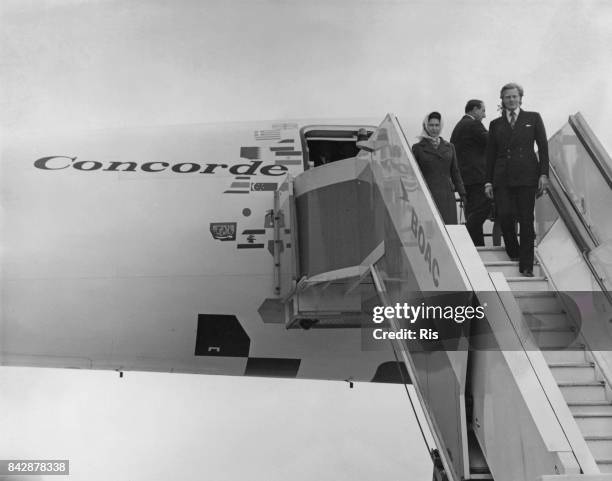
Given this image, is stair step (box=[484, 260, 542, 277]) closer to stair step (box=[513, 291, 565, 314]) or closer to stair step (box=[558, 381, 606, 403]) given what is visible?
stair step (box=[513, 291, 565, 314])

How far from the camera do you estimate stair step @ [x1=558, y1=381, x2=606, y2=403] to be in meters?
6.67

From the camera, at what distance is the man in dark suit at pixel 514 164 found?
8.20m

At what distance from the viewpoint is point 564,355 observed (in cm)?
716

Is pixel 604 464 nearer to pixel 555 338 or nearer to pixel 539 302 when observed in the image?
pixel 555 338

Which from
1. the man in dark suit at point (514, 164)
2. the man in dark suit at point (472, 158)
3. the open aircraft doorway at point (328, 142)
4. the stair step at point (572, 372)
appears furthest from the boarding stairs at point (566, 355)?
the open aircraft doorway at point (328, 142)

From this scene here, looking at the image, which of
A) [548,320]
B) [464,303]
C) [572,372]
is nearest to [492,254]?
[548,320]

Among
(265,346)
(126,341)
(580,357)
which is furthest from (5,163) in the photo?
(580,357)

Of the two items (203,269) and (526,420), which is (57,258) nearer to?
(203,269)

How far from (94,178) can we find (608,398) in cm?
619

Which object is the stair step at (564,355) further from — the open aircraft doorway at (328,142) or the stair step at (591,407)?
the open aircraft doorway at (328,142)

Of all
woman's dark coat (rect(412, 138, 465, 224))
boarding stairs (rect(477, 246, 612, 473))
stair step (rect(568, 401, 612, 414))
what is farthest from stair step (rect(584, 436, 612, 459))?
woman's dark coat (rect(412, 138, 465, 224))

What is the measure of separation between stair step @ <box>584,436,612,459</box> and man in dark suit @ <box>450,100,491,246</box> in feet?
12.4

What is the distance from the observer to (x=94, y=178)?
34.6 ft

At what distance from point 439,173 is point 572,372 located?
8.18ft
